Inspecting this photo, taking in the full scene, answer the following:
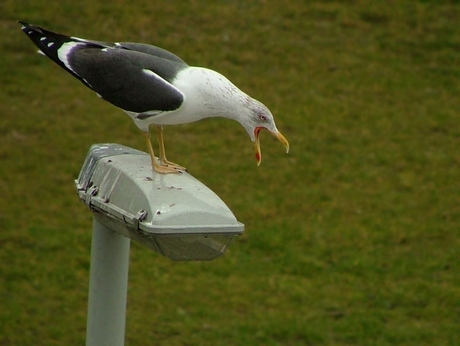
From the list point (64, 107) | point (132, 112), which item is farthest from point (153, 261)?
point (132, 112)

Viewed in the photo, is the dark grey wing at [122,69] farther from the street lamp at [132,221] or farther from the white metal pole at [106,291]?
the white metal pole at [106,291]

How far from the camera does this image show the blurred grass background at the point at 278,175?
608cm

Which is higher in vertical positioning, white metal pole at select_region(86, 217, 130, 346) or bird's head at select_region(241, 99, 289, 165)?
bird's head at select_region(241, 99, 289, 165)

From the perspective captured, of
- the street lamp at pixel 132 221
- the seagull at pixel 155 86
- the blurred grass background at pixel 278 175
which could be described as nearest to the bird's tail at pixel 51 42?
the seagull at pixel 155 86

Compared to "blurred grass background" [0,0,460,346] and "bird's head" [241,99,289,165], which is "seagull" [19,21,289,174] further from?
"blurred grass background" [0,0,460,346]

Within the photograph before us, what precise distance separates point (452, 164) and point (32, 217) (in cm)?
357

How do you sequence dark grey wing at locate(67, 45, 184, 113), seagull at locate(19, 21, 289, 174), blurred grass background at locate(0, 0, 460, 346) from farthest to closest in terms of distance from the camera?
blurred grass background at locate(0, 0, 460, 346)
dark grey wing at locate(67, 45, 184, 113)
seagull at locate(19, 21, 289, 174)

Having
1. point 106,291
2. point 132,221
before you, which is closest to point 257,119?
point 132,221

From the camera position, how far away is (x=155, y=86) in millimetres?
3459

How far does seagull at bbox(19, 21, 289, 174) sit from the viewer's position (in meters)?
3.32

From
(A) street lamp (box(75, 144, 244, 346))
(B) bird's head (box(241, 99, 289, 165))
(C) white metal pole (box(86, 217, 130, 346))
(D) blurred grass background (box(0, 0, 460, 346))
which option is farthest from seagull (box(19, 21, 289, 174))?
(D) blurred grass background (box(0, 0, 460, 346))

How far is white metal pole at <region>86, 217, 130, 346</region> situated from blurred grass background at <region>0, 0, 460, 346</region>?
260 cm

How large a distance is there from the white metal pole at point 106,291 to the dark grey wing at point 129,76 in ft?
1.73

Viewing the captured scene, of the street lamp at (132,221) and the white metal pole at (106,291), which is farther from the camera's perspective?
the white metal pole at (106,291)
